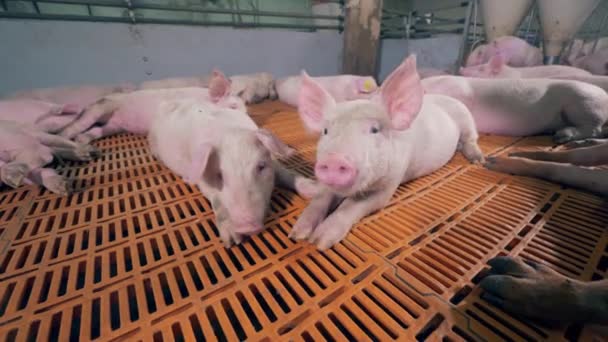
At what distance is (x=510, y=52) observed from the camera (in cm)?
529

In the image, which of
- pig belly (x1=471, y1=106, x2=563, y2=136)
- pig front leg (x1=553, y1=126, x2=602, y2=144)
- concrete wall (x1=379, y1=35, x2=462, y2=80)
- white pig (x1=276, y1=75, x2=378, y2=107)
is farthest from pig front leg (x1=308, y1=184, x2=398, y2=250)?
concrete wall (x1=379, y1=35, x2=462, y2=80)

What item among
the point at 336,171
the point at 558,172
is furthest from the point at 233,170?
the point at 558,172

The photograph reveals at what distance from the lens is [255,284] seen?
112cm

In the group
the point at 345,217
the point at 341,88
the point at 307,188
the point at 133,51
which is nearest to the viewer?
the point at 345,217

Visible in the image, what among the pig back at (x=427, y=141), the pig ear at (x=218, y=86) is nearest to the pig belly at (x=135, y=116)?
the pig ear at (x=218, y=86)

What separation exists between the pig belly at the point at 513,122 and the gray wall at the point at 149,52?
12.9ft

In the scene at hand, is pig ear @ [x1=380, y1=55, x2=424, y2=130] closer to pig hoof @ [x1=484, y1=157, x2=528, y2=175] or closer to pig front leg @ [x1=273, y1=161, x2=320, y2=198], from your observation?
pig front leg @ [x1=273, y1=161, x2=320, y2=198]

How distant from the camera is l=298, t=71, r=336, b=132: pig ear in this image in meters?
1.57

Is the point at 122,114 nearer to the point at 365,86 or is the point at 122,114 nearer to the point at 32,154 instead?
the point at 32,154

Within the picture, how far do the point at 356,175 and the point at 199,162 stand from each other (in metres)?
0.83

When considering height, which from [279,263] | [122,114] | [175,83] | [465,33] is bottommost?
[279,263]

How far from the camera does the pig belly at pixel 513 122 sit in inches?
106

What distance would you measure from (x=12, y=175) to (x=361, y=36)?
18.7 ft

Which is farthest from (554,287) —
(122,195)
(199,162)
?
(122,195)
